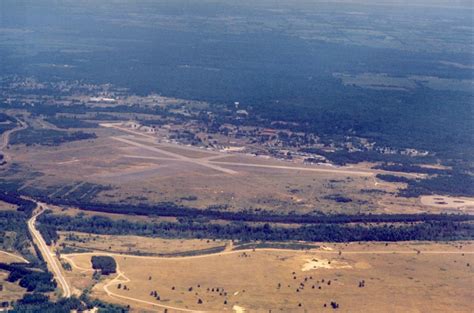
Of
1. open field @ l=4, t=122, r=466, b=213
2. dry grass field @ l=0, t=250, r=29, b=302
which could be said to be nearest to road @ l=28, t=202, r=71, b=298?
dry grass field @ l=0, t=250, r=29, b=302

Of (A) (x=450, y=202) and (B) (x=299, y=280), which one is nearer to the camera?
(B) (x=299, y=280)

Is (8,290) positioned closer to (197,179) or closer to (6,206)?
(6,206)

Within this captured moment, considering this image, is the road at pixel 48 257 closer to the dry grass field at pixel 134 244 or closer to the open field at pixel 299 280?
the open field at pixel 299 280

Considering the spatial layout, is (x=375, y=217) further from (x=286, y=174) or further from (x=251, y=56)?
(x=251, y=56)

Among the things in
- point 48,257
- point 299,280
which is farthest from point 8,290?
point 299,280

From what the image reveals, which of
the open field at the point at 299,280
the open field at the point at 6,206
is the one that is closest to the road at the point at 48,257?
the open field at the point at 299,280

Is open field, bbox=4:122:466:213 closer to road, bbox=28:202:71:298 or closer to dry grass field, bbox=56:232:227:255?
road, bbox=28:202:71:298

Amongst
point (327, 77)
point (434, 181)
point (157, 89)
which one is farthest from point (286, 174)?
point (327, 77)
